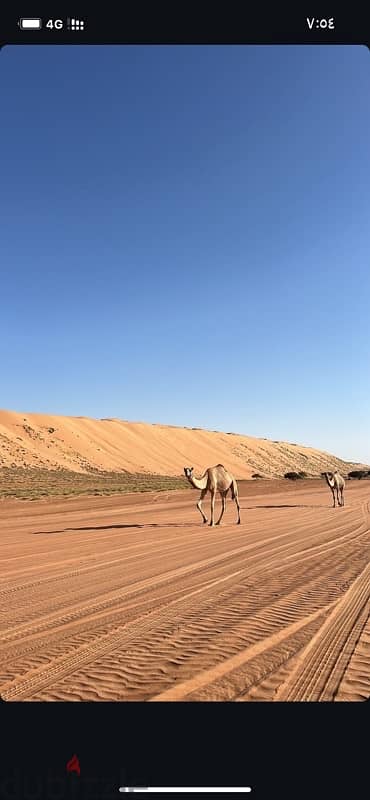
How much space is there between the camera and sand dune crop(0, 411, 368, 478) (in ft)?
229

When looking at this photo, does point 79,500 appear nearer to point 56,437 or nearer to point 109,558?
point 109,558

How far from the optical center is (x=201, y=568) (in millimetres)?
7504

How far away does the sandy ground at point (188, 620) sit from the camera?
3264mm

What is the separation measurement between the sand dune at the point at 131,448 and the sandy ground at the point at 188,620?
53.8 m
